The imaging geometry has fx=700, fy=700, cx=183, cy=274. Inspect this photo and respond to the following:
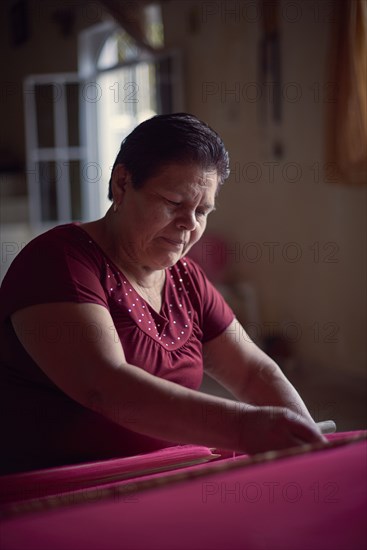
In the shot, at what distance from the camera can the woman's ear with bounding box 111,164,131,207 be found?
130 cm

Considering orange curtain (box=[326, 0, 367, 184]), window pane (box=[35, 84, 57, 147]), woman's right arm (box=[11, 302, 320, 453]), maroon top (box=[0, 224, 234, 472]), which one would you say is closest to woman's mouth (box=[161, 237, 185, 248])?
maroon top (box=[0, 224, 234, 472])

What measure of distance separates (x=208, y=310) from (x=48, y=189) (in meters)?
5.60

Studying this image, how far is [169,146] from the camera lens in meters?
1.22

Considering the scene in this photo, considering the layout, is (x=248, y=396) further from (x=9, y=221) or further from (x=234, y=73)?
(x=9, y=221)

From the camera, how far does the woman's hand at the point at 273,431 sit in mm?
928

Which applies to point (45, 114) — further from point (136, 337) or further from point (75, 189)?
point (136, 337)

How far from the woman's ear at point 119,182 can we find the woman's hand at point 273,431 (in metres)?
0.52

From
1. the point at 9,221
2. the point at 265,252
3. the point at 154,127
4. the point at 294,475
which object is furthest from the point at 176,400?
the point at 9,221

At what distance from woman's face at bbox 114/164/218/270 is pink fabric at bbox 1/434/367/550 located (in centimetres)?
52

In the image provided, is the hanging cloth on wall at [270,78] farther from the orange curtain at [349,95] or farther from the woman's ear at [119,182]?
the woman's ear at [119,182]

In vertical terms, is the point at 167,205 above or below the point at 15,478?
above

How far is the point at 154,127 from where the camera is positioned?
1237mm

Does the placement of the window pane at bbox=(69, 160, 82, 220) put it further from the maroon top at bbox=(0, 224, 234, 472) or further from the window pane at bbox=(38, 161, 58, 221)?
the maroon top at bbox=(0, 224, 234, 472)

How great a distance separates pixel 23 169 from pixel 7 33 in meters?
1.63
